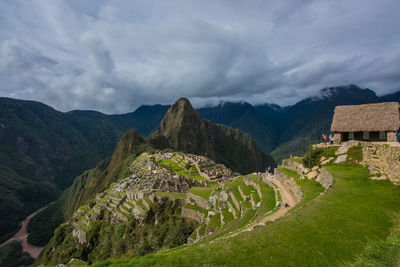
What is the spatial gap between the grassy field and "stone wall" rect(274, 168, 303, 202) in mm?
6529

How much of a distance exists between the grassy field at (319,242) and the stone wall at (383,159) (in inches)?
57.7

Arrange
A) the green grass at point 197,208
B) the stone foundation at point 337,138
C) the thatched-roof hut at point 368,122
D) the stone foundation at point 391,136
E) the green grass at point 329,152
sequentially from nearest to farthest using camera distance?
the green grass at point 329,152
the stone foundation at point 391,136
the thatched-roof hut at point 368,122
the stone foundation at point 337,138
the green grass at point 197,208

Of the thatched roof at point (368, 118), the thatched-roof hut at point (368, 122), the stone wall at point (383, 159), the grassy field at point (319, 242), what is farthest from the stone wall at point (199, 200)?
the thatched roof at point (368, 118)

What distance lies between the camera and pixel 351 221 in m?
9.36

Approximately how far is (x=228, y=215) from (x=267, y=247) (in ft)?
51.0

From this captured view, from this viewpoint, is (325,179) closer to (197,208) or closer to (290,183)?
(290,183)

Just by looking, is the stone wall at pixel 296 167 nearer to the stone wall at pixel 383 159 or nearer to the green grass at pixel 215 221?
the stone wall at pixel 383 159

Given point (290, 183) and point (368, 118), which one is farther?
point (368, 118)

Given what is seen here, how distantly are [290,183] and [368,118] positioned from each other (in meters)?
14.1

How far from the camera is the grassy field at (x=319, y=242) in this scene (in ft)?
23.6

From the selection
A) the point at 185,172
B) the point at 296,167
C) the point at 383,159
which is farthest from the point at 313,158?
the point at 185,172

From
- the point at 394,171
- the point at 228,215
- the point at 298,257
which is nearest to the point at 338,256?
the point at 298,257

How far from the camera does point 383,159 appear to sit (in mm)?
13805

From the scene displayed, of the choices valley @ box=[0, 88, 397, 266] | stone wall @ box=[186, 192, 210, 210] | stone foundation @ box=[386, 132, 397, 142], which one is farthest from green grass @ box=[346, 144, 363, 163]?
stone wall @ box=[186, 192, 210, 210]
